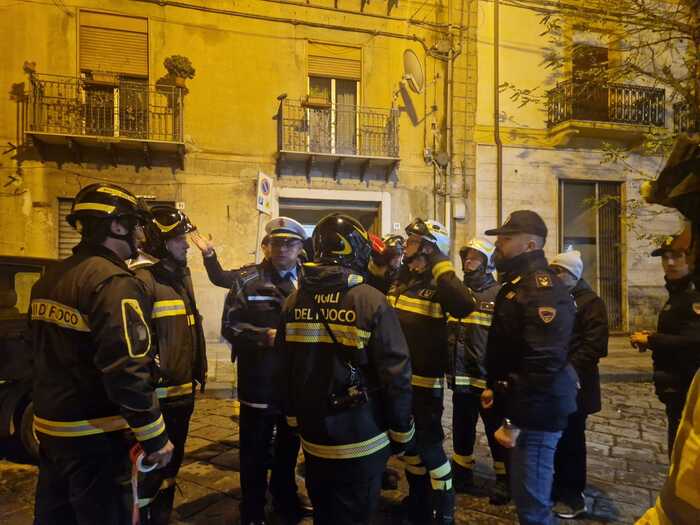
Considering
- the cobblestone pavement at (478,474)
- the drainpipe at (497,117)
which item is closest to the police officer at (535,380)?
the cobblestone pavement at (478,474)

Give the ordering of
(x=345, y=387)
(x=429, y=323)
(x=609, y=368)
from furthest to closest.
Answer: (x=609, y=368)
(x=429, y=323)
(x=345, y=387)

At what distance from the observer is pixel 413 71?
482 inches

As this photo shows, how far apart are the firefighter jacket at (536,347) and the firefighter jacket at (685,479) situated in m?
1.55

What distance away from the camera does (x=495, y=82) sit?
12758mm

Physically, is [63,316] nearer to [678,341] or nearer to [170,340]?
[170,340]

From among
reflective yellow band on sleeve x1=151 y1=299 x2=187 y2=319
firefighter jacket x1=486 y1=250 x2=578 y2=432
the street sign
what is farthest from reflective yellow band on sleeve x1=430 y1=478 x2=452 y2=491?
the street sign

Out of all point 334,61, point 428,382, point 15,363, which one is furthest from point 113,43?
point 428,382

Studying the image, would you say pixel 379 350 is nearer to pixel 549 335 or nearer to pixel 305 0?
pixel 549 335

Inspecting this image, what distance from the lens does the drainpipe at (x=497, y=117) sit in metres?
12.7

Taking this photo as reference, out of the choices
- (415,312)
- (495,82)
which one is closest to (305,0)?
(495,82)

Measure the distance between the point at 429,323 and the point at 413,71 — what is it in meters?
10.1

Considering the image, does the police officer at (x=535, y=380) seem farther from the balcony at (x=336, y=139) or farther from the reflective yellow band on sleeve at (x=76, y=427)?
the balcony at (x=336, y=139)

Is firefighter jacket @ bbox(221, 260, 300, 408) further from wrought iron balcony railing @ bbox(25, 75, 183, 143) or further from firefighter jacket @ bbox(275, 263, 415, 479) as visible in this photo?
wrought iron balcony railing @ bbox(25, 75, 183, 143)

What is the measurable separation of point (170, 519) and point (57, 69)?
10660 millimetres
